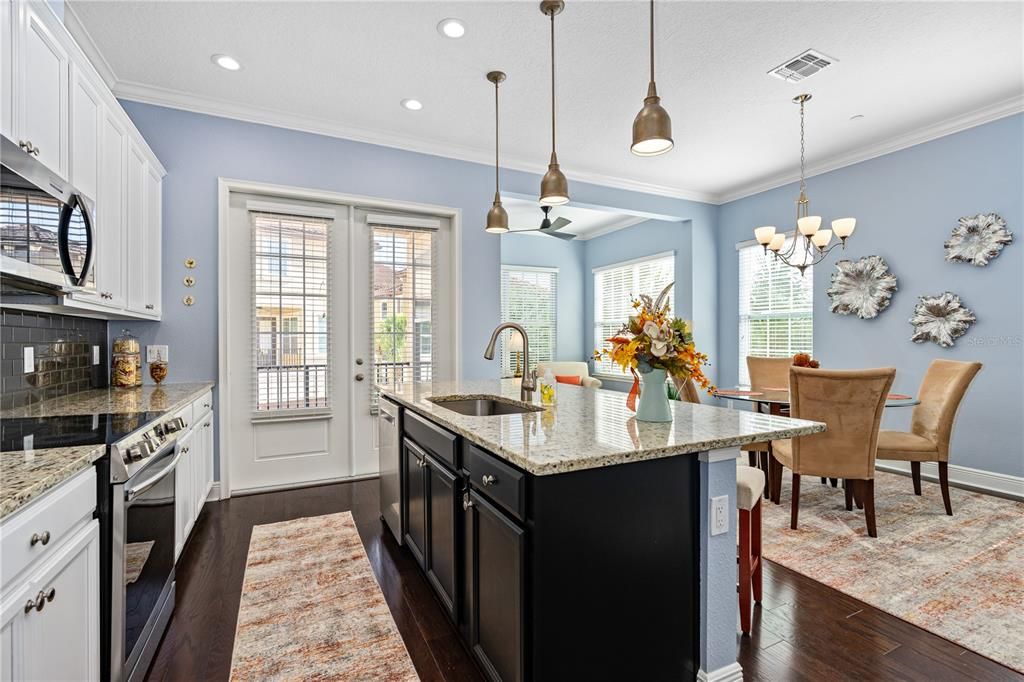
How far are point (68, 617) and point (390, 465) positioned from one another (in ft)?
5.68

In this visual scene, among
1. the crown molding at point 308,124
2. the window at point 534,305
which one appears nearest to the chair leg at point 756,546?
the crown molding at point 308,124

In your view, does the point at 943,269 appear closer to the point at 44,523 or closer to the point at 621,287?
the point at 621,287

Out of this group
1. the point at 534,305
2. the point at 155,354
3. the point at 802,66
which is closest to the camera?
the point at 802,66

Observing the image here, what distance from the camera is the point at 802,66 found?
3.30m

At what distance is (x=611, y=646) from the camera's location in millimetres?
1453

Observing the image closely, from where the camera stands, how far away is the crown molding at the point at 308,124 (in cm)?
355

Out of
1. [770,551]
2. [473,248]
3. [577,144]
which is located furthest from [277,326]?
[770,551]

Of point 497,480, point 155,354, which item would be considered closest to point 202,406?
point 155,354

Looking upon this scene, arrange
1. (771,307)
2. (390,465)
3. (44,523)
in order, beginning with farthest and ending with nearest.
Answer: (771,307) → (390,465) → (44,523)

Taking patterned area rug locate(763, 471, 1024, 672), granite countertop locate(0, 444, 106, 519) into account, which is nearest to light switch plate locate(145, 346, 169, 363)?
granite countertop locate(0, 444, 106, 519)

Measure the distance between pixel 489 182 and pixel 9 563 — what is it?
4.40m

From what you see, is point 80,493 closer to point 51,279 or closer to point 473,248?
point 51,279

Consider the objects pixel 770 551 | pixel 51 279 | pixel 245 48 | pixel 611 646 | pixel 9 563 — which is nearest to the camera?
pixel 9 563

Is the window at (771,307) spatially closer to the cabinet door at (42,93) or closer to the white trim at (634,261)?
the white trim at (634,261)
